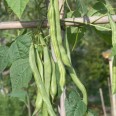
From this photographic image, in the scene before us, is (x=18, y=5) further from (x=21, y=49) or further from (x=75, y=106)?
(x=75, y=106)

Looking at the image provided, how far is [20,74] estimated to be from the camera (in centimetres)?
78

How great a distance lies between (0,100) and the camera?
2.37 metres

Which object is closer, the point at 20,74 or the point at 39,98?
the point at 39,98

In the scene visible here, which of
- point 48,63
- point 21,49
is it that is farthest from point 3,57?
point 48,63

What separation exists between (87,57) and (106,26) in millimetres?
8378

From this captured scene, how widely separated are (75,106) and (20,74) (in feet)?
0.42

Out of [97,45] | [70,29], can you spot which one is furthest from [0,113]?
[97,45]

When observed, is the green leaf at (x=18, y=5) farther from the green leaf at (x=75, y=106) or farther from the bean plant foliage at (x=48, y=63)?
the green leaf at (x=75, y=106)

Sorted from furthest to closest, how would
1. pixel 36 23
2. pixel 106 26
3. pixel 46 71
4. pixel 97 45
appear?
pixel 97 45
pixel 106 26
pixel 36 23
pixel 46 71

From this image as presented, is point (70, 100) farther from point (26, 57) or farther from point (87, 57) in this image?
point (87, 57)

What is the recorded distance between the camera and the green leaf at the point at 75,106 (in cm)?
75

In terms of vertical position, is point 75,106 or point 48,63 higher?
point 48,63

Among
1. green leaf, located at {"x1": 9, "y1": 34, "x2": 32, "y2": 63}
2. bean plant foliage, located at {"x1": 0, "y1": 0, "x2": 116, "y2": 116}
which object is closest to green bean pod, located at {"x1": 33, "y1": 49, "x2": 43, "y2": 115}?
bean plant foliage, located at {"x1": 0, "y1": 0, "x2": 116, "y2": 116}

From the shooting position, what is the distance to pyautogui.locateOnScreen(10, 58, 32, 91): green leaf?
2.53 ft
